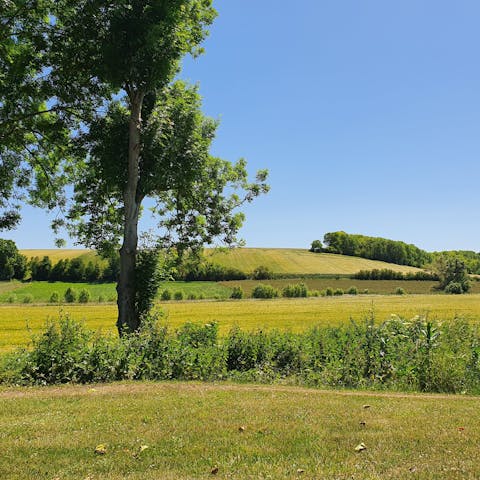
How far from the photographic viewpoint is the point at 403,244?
499ft

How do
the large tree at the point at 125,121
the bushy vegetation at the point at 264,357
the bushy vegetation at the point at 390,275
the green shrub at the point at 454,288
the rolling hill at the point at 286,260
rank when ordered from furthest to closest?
the bushy vegetation at the point at 390,275 → the rolling hill at the point at 286,260 → the green shrub at the point at 454,288 → the large tree at the point at 125,121 → the bushy vegetation at the point at 264,357

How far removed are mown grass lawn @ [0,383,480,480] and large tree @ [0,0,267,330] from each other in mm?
6634

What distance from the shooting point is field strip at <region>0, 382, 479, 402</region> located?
331 inches

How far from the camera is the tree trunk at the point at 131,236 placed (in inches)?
548

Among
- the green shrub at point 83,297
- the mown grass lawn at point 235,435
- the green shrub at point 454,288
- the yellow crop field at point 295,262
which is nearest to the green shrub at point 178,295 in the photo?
the green shrub at point 83,297

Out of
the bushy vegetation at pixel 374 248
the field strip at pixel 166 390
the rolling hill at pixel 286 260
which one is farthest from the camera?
the bushy vegetation at pixel 374 248

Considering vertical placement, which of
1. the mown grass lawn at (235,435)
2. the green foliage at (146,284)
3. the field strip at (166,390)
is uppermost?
the green foliage at (146,284)

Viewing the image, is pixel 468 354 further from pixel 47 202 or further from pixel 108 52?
pixel 47 202

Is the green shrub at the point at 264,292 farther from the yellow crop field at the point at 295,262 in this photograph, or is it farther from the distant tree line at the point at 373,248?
the distant tree line at the point at 373,248

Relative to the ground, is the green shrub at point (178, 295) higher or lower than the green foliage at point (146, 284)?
lower

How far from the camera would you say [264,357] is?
38.2 feet

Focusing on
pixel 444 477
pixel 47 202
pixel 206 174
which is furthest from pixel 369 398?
pixel 47 202

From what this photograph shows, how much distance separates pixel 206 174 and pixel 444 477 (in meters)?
13.4

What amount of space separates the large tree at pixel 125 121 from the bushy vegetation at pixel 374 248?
442 ft
